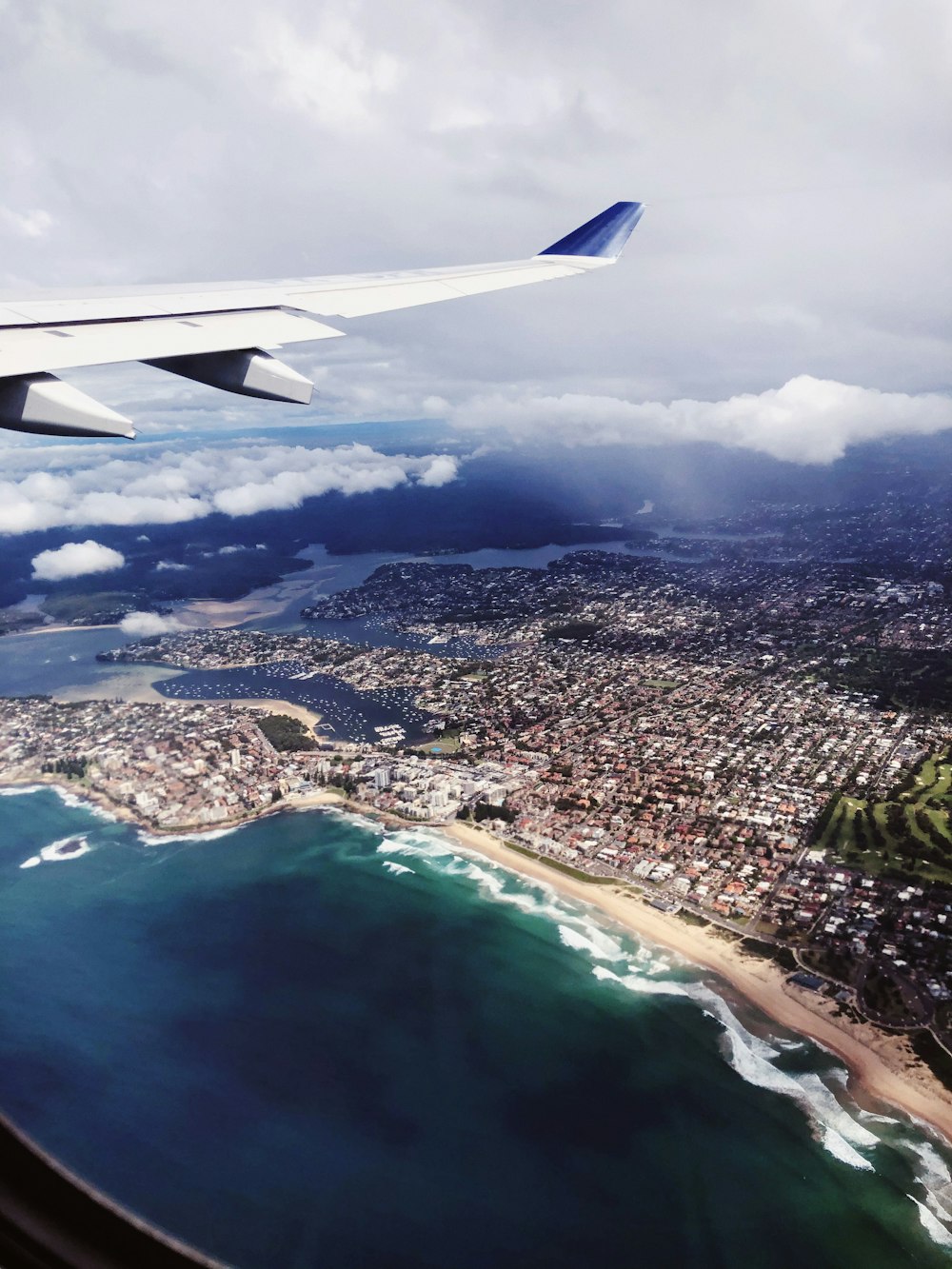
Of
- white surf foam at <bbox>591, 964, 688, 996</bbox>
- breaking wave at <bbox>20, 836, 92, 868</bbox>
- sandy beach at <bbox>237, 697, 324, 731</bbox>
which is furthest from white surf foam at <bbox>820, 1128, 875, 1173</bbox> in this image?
sandy beach at <bbox>237, 697, 324, 731</bbox>

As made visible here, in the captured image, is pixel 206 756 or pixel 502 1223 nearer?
pixel 502 1223

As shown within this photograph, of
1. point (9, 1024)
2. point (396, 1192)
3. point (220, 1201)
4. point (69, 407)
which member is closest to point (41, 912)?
point (9, 1024)

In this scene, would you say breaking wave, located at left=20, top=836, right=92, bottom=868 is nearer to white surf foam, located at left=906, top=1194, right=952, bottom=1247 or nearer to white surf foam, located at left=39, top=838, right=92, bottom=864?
white surf foam, located at left=39, top=838, right=92, bottom=864

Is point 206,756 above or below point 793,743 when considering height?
below

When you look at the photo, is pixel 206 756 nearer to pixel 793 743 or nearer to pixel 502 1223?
pixel 502 1223

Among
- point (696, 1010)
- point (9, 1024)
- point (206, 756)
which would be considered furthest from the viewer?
point (206, 756)

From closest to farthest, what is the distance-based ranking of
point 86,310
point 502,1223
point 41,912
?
1. point 86,310
2. point 502,1223
3. point 41,912

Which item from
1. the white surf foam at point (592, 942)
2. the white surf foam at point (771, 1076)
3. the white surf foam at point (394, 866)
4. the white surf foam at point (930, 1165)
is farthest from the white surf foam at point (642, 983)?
the white surf foam at point (394, 866)

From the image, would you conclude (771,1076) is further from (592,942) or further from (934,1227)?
(592,942)
